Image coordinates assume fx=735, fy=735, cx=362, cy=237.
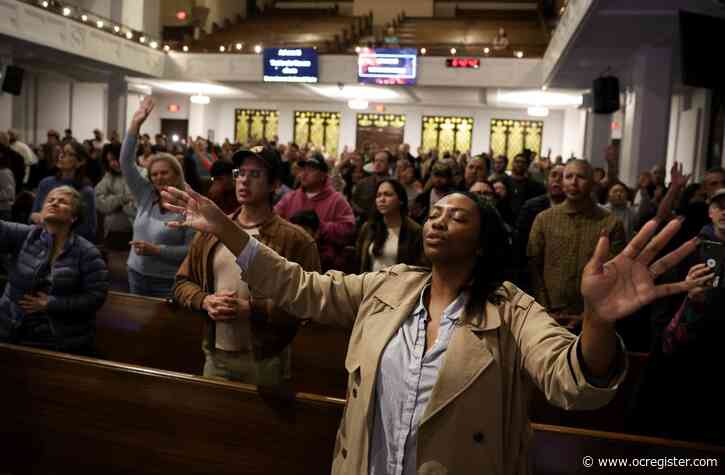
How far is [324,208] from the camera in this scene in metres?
5.21

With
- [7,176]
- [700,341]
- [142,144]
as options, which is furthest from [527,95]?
[700,341]

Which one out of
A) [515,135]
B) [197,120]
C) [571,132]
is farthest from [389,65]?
[197,120]

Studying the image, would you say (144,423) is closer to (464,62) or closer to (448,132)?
(464,62)

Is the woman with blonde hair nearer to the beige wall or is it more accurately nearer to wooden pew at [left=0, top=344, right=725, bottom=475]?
wooden pew at [left=0, top=344, right=725, bottom=475]

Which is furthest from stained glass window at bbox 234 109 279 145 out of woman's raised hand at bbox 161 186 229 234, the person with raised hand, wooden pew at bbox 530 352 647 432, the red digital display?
the person with raised hand

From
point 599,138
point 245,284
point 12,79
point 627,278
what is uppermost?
point 12,79

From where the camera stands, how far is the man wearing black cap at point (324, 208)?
5012 mm

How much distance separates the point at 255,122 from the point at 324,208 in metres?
20.9

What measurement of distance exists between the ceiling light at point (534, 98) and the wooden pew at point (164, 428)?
56.5ft

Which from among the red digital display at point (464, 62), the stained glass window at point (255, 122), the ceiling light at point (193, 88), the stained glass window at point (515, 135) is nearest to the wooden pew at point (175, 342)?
the red digital display at point (464, 62)

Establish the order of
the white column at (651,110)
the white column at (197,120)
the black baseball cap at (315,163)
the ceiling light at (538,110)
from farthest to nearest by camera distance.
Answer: the white column at (197,120)
the ceiling light at (538,110)
the white column at (651,110)
the black baseball cap at (315,163)

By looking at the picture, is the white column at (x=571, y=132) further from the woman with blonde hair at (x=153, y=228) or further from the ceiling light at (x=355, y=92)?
the woman with blonde hair at (x=153, y=228)

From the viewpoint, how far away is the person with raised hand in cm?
167

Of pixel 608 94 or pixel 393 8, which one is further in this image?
pixel 393 8
